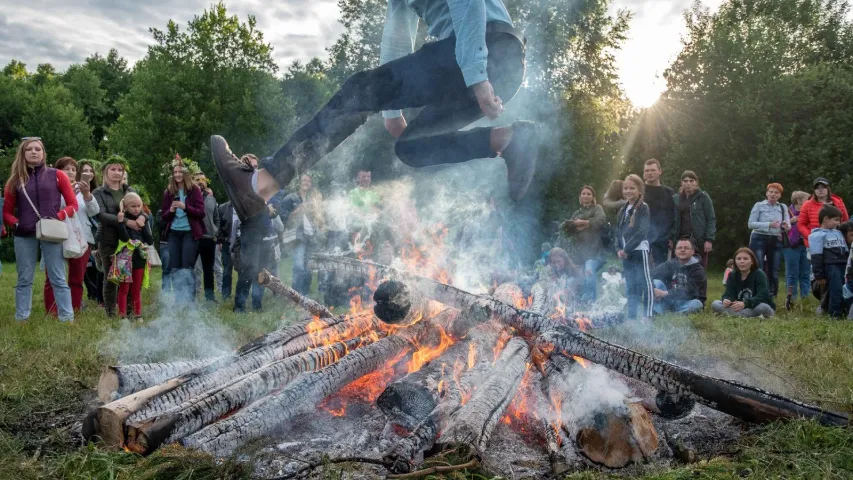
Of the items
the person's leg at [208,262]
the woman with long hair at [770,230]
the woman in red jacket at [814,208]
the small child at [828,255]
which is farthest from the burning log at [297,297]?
the woman with long hair at [770,230]

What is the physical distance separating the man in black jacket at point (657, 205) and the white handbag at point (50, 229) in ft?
23.5

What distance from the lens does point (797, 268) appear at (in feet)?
32.1

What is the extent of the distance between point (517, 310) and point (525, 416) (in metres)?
0.73

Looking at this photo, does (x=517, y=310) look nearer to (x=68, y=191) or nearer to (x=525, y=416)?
(x=525, y=416)

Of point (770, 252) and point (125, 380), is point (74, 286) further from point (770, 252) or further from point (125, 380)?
point (770, 252)

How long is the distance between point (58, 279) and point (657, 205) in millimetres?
7437

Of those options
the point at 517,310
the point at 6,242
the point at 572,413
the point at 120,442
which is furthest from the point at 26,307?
the point at 6,242

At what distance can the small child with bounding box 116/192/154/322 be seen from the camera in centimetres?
673

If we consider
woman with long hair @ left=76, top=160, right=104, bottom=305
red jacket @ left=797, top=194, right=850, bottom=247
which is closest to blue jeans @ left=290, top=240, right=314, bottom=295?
woman with long hair @ left=76, top=160, right=104, bottom=305

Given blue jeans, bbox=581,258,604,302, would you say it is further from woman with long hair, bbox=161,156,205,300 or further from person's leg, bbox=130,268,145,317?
person's leg, bbox=130,268,145,317

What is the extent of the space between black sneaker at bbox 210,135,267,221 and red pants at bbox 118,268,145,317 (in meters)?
3.94

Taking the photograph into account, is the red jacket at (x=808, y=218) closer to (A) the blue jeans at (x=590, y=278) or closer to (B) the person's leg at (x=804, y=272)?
(B) the person's leg at (x=804, y=272)

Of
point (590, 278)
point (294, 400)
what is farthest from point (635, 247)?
point (294, 400)

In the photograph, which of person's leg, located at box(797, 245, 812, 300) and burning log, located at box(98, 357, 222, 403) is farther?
person's leg, located at box(797, 245, 812, 300)
